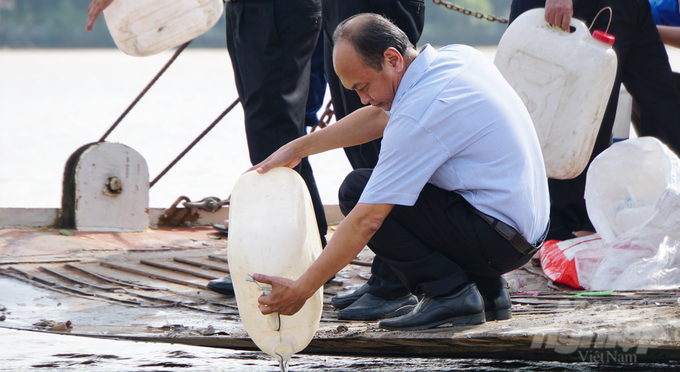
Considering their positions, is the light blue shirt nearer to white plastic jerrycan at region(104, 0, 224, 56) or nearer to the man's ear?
the man's ear

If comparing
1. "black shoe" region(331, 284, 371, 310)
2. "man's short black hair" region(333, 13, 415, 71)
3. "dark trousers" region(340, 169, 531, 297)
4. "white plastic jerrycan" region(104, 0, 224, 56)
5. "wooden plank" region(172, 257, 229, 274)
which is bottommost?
"wooden plank" region(172, 257, 229, 274)

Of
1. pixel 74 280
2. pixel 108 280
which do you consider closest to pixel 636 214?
pixel 108 280

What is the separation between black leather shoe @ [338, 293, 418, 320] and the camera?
2516 millimetres

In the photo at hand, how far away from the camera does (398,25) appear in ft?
8.90

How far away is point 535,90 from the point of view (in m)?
3.11

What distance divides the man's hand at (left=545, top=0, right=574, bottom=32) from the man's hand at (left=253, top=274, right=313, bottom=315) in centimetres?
172

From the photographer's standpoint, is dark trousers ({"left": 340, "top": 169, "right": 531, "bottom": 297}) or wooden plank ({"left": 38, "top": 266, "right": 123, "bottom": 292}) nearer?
dark trousers ({"left": 340, "top": 169, "right": 531, "bottom": 297})

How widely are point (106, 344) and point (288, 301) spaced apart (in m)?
0.92

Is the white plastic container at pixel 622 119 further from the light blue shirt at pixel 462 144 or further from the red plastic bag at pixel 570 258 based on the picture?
the light blue shirt at pixel 462 144

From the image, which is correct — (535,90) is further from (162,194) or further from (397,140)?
(162,194)

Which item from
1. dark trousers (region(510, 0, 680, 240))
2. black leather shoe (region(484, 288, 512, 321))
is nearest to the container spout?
black leather shoe (region(484, 288, 512, 321))

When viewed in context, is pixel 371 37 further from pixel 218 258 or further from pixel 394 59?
pixel 218 258

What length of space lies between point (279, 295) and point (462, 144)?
2.10 ft

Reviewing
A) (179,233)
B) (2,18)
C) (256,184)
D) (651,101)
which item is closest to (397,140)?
(256,184)
